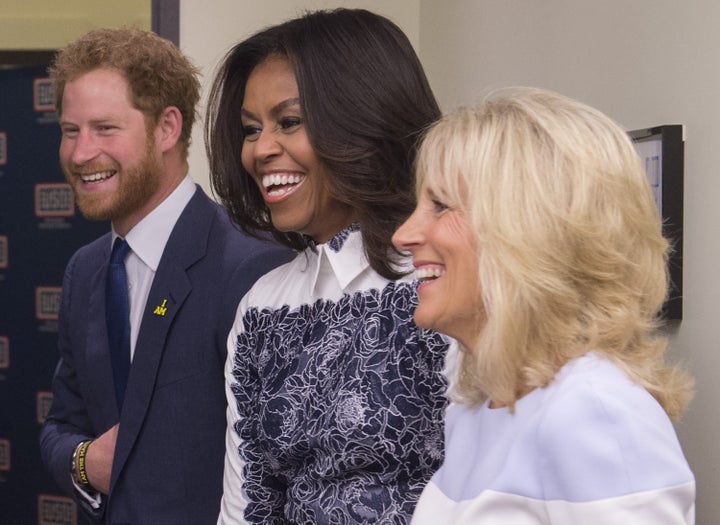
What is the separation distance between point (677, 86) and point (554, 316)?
130 cm

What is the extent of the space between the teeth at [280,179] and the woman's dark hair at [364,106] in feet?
0.20

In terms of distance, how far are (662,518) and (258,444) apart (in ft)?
2.84

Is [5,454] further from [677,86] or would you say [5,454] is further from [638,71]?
[677,86]

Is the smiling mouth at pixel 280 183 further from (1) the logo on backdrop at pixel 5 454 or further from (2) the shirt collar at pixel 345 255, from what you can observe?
(1) the logo on backdrop at pixel 5 454

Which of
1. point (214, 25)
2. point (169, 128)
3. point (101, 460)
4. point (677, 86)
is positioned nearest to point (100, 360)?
point (101, 460)

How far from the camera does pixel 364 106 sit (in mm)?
1783

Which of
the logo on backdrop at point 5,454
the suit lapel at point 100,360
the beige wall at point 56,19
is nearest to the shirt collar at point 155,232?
the suit lapel at point 100,360

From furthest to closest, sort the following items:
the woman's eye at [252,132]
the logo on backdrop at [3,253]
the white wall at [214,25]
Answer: the logo on backdrop at [3,253], the white wall at [214,25], the woman's eye at [252,132]

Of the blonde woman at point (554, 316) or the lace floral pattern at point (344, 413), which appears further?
the lace floral pattern at point (344, 413)

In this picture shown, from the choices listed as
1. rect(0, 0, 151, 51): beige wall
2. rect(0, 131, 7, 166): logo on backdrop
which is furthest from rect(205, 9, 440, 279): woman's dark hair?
rect(0, 131, 7, 166): logo on backdrop

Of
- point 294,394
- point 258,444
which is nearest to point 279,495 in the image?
point 258,444

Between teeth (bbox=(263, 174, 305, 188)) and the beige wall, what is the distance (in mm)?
2208

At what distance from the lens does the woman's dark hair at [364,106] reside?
5.78ft

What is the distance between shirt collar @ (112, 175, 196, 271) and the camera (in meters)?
2.39
